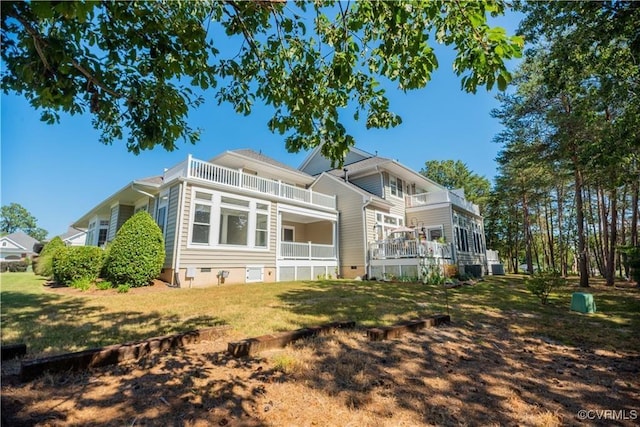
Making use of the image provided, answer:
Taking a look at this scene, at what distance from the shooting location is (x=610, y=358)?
3.45m

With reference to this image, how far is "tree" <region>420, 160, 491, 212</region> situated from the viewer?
34.4m

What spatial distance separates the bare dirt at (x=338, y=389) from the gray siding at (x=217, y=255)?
7.72 metres

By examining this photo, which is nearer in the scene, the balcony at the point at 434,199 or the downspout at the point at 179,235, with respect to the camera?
the downspout at the point at 179,235

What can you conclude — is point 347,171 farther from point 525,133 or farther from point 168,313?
point 168,313

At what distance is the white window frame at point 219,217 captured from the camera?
10961 mm

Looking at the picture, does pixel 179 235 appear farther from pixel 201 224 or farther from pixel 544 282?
pixel 544 282

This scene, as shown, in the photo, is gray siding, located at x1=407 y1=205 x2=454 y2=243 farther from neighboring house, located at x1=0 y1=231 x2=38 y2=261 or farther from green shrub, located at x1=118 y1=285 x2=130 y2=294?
neighboring house, located at x1=0 y1=231 x2=38 y2=261

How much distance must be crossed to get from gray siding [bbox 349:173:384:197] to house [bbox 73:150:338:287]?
2.69 meters

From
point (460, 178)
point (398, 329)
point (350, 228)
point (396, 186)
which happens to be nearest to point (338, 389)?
point (398, 329)

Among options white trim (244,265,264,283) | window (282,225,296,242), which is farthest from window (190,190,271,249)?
window (282,225,296,242)

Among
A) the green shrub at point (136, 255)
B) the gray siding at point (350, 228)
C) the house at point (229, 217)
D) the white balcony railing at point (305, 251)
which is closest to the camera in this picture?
the green shrub at point (136, 255)

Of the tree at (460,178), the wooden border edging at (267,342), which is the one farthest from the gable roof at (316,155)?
the tree at (460,178)

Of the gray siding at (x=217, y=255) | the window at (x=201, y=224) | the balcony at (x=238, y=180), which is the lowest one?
the gray siding at (x=217, y=255)

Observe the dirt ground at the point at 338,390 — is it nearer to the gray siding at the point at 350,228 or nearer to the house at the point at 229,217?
the house at the point at 229,217
